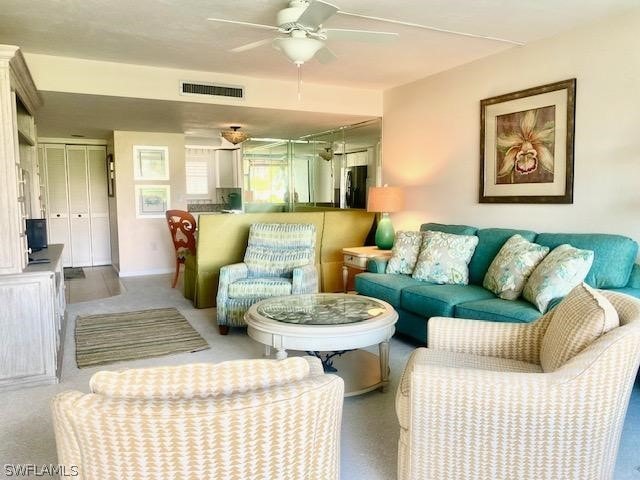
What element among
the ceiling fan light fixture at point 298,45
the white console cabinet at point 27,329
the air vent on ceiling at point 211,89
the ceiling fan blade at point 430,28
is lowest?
the white console cabinet at point 27,329

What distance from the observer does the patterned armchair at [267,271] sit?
4105mm

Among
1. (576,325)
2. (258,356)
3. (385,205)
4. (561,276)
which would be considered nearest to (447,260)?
(561,276)

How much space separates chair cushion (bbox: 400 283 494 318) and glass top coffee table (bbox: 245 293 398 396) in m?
0.51

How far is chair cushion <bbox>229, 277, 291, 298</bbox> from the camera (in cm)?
410

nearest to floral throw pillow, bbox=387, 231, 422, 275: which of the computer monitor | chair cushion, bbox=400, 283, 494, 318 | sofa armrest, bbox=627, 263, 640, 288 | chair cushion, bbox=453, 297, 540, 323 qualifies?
chair cushion, bbox=400, 283, 494, 318

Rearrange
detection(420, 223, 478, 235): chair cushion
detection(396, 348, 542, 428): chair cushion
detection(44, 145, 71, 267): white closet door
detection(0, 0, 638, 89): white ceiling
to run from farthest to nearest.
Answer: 1. detection(44, 145, 71, 267): white closet door
2. detection(420, 223, 478, 235): chair cushion
3. detection(0, 0, 638, 89): white ceiling
4. detection(396, 348, 542, 428): chair cushion

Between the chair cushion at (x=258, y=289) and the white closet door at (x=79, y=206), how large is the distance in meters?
5.22

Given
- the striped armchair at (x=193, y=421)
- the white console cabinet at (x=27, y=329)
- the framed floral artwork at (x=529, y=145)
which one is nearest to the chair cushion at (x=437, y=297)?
the framed floral artwork at (x=529, y=145)

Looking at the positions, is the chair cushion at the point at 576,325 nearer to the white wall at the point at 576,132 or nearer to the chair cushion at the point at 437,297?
Answer: the chair cushion at the point at 437,297

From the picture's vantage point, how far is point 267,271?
443 cm

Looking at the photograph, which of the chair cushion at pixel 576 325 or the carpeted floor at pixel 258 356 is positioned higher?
the chair cushion at pixel 576 325

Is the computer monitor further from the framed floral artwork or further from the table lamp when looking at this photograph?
the framed floral artwork

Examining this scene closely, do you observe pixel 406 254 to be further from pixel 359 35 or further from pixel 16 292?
pixel 16 292

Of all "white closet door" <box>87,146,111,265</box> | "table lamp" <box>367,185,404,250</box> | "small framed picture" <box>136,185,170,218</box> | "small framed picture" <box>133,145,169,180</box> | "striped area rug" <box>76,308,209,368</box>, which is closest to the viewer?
"striped area rug" <box>76,308,209,368</box>
